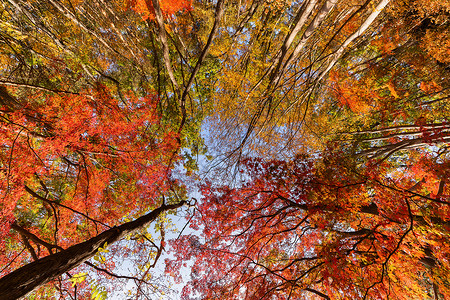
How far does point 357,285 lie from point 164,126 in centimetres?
946

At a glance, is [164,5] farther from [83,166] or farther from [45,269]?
[45,269]

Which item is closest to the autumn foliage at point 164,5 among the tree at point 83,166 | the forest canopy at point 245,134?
the forest canopy at point 245,134

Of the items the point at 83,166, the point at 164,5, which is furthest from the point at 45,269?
the point at 164,5

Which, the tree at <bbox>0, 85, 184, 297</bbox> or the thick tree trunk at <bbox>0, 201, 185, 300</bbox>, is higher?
the tree at <bbox>0, 85, 184, 297</bbox>

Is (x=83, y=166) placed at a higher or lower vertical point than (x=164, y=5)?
lower

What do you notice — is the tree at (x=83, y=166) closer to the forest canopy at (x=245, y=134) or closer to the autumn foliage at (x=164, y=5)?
the forest canopy at (x=245, y=134)

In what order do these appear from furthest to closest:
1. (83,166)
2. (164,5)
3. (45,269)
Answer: (83,166), (164,5), (45,269)

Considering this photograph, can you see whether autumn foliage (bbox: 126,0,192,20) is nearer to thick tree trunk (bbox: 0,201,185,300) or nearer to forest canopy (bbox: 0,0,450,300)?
forest canopy (bbox: 0,0,450,300)

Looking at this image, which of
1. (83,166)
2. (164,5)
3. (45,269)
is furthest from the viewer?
(83,166)

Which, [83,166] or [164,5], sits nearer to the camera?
[164,5]

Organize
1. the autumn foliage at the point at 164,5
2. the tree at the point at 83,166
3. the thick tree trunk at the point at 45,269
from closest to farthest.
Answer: the thick tree trunk at the point at 45,269 → the tree at the point at 83,166 → the autumn foliage at the point at 164,5

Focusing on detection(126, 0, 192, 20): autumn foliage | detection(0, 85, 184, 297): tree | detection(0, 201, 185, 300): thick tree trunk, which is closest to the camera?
detection(0, 201, 185, 300): thick tree trunk

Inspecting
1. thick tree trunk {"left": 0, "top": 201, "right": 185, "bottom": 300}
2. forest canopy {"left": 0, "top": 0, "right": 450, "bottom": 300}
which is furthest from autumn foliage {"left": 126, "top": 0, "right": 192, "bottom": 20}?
thick tree trunk {"left": 0, "top": 201, "right": 185, "bottom": 300}

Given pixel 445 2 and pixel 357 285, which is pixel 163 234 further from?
pixel 445 2
